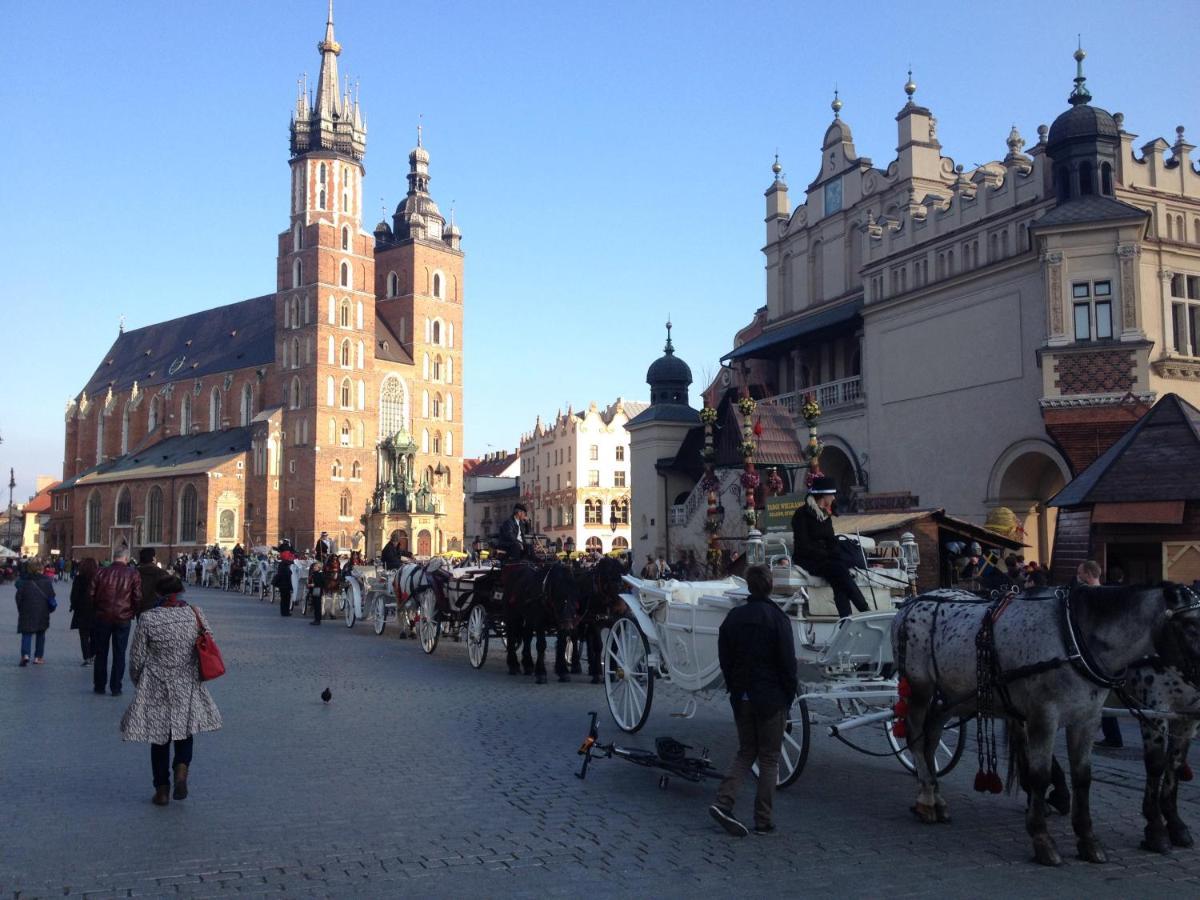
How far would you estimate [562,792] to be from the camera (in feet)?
26.0

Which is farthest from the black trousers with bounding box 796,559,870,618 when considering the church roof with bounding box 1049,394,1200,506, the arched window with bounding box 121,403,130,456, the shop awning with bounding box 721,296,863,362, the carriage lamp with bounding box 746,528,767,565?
the arched window with bounding box 121,403,130,456

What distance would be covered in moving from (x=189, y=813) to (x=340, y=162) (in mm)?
86737

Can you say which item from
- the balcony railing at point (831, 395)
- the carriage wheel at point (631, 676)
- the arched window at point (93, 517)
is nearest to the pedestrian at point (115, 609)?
the carriage wheel at point (631, 676)

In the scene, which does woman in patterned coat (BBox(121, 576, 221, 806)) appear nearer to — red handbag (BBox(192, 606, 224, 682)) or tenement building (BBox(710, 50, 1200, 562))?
red handbag (BBox(192, 606, 224, 682))

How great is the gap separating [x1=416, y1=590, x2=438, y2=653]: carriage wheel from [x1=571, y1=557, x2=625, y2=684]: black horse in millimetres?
4251

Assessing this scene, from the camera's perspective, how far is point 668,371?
134 ft

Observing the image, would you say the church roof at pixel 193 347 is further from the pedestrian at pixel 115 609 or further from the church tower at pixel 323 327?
the pedestrian at pixel 115 609

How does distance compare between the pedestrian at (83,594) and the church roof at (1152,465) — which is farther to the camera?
the church roof at (1152,465)

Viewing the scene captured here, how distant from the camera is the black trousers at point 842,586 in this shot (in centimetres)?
852

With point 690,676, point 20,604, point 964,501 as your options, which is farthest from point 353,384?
point 690,676

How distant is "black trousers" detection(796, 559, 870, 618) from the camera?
852 cm

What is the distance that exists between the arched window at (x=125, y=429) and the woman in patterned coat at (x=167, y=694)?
343 feet

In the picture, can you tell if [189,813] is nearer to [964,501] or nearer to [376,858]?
[376,858]

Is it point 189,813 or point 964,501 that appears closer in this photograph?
point 189,813
